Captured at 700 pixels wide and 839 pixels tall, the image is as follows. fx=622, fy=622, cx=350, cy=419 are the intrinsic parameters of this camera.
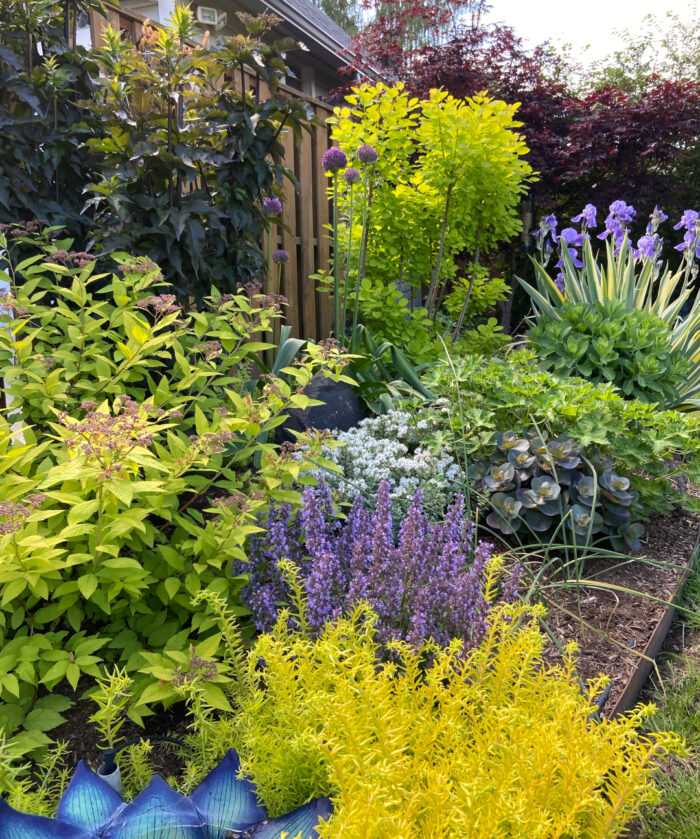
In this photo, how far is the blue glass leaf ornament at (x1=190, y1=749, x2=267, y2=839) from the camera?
1.06 m

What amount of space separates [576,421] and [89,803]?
2.38 meters

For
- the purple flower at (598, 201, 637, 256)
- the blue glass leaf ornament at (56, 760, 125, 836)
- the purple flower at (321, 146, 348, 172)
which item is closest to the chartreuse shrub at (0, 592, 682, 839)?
the blue glass leaf ornament at (56, 760, 125, 836)

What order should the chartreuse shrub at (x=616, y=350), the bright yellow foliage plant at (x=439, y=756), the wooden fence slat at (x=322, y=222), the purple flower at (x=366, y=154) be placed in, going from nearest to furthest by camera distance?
the bright yellow foliage plant at (x=439, y=756) → the chartreuse shrub at (x=616, y=350) → the purple flower at (x=366, y=154) → the wooden fence slat at (x=322, y=222)

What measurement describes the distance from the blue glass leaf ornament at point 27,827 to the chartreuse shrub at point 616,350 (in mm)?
3315

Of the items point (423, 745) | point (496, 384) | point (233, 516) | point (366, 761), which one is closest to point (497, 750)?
point (423, 745)

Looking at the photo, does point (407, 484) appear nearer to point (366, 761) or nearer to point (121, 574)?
point (121, 574)

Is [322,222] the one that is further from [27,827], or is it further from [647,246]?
[27,827]

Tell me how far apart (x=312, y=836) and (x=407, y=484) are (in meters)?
1.59

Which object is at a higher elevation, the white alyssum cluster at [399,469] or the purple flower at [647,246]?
the purple flower at [647,246]

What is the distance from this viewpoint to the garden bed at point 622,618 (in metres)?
1.96

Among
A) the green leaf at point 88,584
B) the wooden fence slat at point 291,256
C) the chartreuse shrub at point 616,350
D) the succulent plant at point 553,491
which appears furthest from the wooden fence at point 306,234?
the green leaf at point 88,584

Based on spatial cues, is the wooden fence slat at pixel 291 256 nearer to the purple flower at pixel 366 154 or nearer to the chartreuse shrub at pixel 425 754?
the purple flower at pixel 366 154

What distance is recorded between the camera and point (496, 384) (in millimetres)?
3025

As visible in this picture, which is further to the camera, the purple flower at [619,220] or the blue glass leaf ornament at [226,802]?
the purple flower at [619,220]
